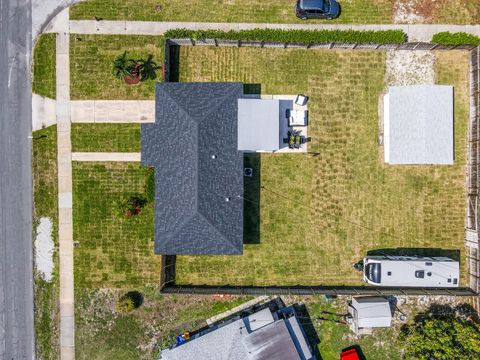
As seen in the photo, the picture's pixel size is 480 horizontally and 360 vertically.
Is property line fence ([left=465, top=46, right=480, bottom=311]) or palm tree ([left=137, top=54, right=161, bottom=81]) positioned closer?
property line fence ([left=465, top=46, right=480, bottom=311])

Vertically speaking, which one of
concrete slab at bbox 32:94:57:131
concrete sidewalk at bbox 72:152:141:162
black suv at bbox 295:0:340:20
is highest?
black suv at bbox 295:0:340:20

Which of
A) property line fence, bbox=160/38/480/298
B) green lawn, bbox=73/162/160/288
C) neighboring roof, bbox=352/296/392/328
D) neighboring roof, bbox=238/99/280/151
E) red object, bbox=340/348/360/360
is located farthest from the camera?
green lawn, bbox=73/162/160/288

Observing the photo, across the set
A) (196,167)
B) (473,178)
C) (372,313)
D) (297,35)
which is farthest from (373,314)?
(297,35)

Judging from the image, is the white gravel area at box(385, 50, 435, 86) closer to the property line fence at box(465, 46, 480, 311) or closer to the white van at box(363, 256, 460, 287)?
the property line fence at box(465, 46, 480, 311)

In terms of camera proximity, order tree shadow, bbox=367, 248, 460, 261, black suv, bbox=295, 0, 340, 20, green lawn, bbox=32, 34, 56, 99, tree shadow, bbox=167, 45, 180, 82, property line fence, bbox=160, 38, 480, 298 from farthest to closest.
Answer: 1. tree shadow, bbox=367, 248, 460, 261
2. green lawn, bbox=32, 34, 56, 99
3. tree shadow, bbox=167, 45, 180, 82
4. property line fence, bbox=160, 38, 480, 298
5. black suv, bbox=295, 0, 340, 20

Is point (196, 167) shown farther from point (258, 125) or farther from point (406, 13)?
point (406, 13)

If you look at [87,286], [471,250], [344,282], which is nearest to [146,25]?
[87,286]

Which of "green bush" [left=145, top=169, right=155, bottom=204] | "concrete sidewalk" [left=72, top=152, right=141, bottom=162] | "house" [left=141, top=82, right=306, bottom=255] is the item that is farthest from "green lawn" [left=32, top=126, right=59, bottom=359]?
"house" [left=141, top=82, right=306, bottom=255]
